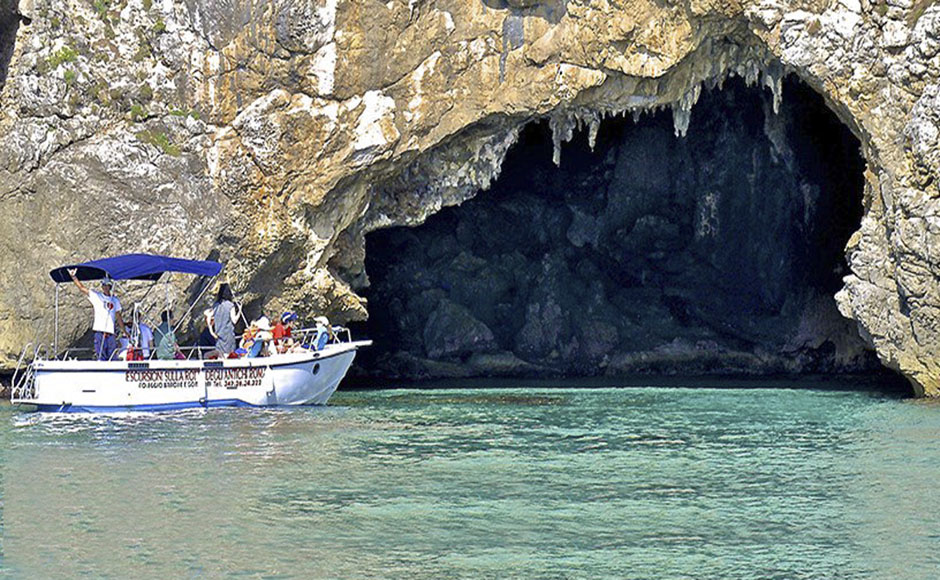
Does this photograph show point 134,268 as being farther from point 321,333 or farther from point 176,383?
point 321,333

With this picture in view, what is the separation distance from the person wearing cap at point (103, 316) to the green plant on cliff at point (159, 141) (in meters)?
2.97

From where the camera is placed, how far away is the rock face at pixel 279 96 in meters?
27.4

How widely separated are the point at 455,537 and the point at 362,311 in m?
15.7

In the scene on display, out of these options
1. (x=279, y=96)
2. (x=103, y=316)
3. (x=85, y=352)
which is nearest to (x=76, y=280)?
(x=103, y=316)

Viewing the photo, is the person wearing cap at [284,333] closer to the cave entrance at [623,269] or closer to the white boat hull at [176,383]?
the white boat hull at [176,383]

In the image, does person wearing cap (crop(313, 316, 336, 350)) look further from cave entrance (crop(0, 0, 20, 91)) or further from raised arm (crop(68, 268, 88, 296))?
cave entrance (crop(0, 0, 20, 91))

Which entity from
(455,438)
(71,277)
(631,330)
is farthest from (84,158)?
(631,330)

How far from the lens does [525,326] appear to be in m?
36.5

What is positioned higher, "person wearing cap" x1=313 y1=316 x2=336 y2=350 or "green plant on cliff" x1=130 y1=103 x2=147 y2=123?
"green plant on cliff" x1=130 y1=103 x2=147 y2=123

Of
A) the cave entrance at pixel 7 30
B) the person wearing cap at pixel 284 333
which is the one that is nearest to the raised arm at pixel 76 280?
the person wearing cap at pixel 284 333

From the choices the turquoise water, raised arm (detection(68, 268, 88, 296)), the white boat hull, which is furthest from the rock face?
the turquoise water

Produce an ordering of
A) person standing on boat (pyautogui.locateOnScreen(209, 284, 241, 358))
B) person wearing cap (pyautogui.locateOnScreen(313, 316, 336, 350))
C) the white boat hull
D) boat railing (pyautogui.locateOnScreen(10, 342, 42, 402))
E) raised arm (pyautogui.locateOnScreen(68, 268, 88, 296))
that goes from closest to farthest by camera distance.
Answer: the white boat hull → boat railing (pyautogui.locateOnScreen(10, 342, 42, 402)) → raised arm (pyautogui.locateOnScreen(68, 268, 88, 296)) → person standing on boat (pyautogui.locateOnScreen(209, 284, 241, 358)) → person wearing cap (pyautogui.locateOnScreen(313, 316, 336, 350))

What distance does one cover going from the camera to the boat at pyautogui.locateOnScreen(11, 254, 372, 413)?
25438mm

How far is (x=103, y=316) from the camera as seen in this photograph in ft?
86.3
